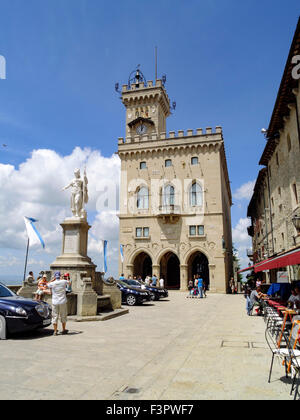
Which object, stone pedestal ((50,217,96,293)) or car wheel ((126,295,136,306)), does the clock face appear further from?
stone pedestal ((50,217,96,293))

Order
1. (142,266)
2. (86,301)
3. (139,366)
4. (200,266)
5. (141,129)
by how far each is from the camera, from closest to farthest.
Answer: (139,366) → (86,301) → (200,266) → (142,266) → (141,129)

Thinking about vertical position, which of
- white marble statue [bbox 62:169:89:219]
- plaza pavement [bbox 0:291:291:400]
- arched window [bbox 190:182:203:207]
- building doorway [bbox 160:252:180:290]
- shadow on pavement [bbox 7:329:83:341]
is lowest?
plaza pavement [bbox 0:291:291:400]

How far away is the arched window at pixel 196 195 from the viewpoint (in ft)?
117

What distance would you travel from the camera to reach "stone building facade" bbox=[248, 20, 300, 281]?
50.2 feet

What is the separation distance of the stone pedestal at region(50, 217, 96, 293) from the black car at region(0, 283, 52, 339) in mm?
3791

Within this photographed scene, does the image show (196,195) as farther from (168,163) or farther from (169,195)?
(168,163)

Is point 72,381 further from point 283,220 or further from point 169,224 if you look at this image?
point 169,224

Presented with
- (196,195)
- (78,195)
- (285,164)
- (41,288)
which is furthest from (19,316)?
(196,195)

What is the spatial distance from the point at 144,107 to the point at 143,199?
14.5 m

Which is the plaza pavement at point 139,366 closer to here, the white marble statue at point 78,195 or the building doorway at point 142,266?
the white marble statue at point 78,195

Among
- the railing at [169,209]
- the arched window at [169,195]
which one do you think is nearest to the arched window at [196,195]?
the railing at [169,209]

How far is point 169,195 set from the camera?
36.6m

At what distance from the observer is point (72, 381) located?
15.4 feet

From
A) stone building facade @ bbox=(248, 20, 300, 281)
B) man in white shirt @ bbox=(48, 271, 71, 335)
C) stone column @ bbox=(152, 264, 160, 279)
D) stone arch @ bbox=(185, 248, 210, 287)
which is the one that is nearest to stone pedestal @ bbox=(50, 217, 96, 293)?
man in white shirt @ bbox=(48, 271, 71, 335)
